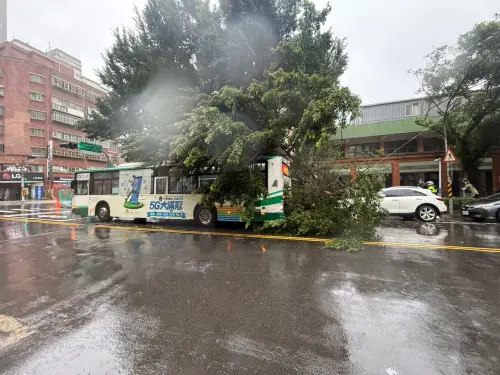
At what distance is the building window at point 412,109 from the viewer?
1063 inches

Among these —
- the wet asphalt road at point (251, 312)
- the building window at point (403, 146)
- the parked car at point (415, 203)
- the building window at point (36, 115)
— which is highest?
the building window at point (36, 115)

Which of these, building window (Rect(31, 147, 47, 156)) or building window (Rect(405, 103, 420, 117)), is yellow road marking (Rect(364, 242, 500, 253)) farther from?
building window (Rect(31, 147, 47, 156))

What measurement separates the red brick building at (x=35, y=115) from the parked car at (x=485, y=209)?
45678mm

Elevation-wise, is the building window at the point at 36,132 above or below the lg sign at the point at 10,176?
above

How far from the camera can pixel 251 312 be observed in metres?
3.49

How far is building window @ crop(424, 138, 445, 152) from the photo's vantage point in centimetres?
2607

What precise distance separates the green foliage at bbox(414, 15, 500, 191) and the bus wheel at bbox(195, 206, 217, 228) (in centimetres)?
1530

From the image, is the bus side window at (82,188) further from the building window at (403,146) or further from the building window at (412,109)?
the building window at (412,109)

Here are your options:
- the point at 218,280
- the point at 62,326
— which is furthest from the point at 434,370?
the point at 62,326

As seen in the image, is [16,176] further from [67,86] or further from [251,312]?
[251,312]

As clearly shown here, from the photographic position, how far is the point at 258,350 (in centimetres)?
266

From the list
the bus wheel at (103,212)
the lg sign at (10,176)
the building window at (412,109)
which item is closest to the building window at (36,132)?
the lg sign at (10,176)

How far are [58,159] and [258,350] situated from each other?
176 feet

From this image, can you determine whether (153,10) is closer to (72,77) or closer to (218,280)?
(218,280)
